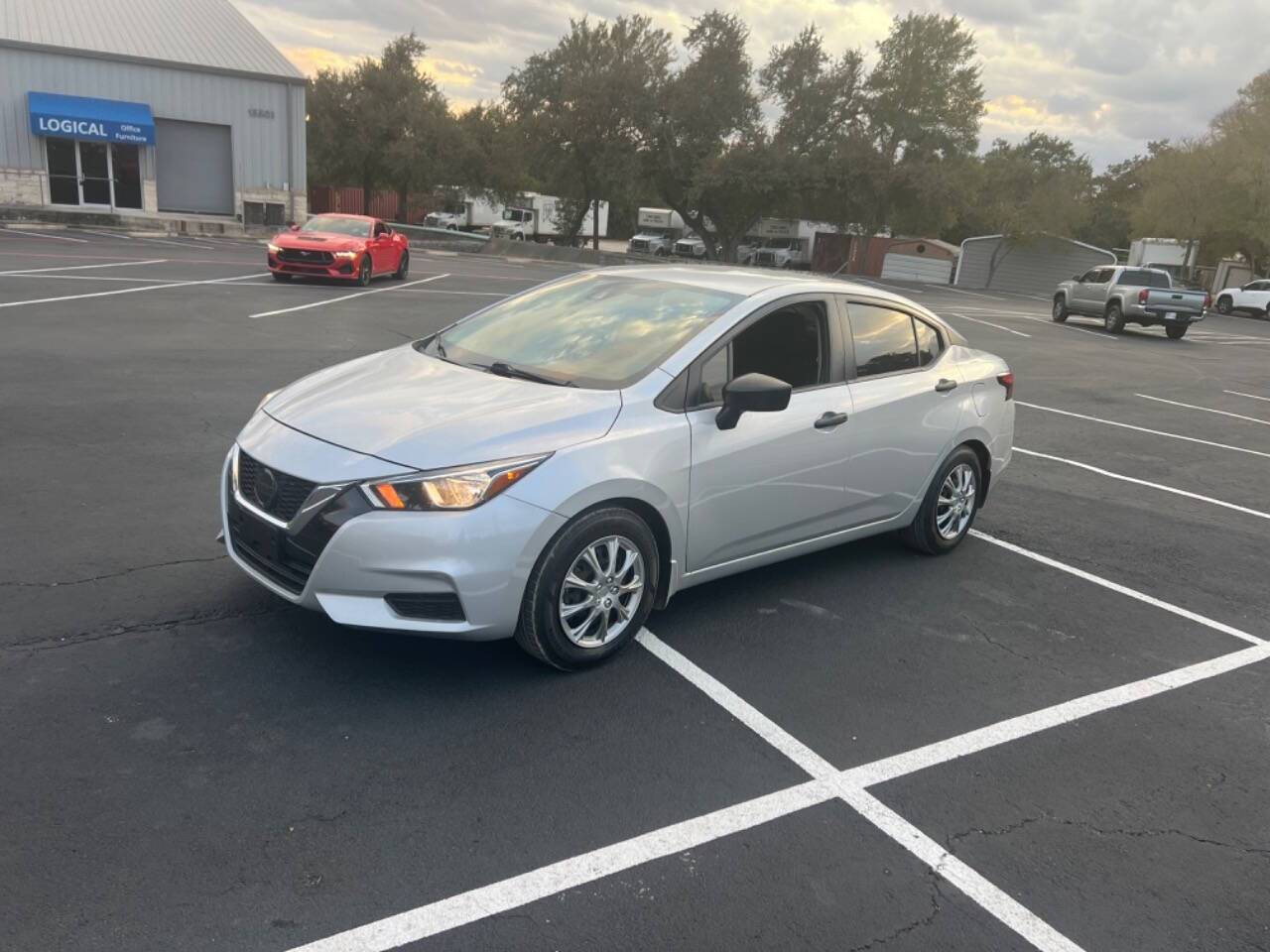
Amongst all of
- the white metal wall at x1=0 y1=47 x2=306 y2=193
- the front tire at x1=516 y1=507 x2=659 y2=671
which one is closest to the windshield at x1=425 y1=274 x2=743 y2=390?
the front tire at x1=516 y1=507 x2=659 y2=671

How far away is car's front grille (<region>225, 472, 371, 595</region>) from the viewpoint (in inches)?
136

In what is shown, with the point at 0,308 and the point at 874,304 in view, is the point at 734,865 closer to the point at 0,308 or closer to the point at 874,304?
the point at 874,304

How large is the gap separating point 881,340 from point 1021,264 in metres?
49.4

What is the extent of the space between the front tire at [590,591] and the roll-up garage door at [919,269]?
4937 cm

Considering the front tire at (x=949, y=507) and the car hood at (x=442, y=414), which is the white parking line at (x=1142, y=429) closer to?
the front tire at (x=949, y=507)

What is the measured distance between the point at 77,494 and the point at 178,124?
34.7 meters

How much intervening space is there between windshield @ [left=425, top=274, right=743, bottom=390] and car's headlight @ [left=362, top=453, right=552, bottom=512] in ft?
2.56

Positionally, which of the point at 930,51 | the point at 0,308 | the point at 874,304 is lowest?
the point at 0,308

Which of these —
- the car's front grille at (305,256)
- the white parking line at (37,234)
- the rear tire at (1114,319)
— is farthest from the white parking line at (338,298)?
the rear tire at (1114,319)

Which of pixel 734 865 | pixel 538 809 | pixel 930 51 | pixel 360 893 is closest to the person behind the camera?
pixel 360 893

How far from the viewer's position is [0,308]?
11992 mm

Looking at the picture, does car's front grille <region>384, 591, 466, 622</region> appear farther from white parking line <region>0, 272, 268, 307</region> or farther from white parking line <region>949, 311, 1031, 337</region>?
white parking line <region>949, 311, 1031, 337</region>

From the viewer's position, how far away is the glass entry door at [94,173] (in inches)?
1308

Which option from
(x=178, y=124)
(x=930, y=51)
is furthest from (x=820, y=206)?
(x=178, y=124)
